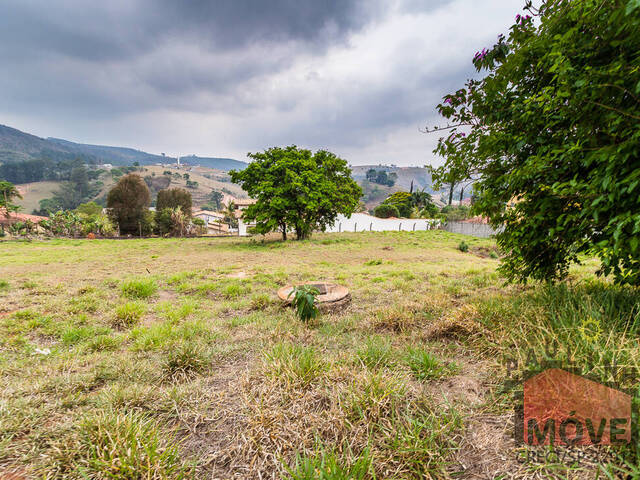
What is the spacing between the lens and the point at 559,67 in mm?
2180

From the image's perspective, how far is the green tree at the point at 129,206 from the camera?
31.4 m

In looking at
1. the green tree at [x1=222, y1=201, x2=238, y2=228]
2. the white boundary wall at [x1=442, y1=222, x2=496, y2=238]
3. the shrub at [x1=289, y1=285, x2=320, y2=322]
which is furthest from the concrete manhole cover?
the green tree at [x1=222, y1=201, x2=238, y2=228]

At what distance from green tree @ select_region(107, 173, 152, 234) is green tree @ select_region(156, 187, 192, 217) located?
17.2 feet

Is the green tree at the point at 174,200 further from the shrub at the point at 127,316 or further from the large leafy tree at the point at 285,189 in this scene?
the shrub at the point at 127,316

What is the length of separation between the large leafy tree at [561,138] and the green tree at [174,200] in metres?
41.8

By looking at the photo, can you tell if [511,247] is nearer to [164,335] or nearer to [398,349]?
[398,349]

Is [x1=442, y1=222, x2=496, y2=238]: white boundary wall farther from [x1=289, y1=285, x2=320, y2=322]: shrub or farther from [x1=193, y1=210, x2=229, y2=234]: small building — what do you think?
[x1=193, y1=210, x2=229, y2=234]: small building

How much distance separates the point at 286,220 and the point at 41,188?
164854mm

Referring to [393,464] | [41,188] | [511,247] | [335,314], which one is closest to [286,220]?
[335,314]

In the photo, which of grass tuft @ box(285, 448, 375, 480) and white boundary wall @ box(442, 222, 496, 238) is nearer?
grass tuft @ box(285, 448, 375, 480)

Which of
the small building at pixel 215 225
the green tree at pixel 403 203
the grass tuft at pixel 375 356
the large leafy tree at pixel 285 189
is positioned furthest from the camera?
the small building at pixel 215 225

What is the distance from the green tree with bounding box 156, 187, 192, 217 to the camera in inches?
1508

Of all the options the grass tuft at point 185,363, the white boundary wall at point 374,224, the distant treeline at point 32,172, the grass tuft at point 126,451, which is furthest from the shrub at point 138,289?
the distant treeline at point 32,172

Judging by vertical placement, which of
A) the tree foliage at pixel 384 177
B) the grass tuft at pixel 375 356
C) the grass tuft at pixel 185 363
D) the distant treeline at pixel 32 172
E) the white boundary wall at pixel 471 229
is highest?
the tree foliage at pixel 384 177
